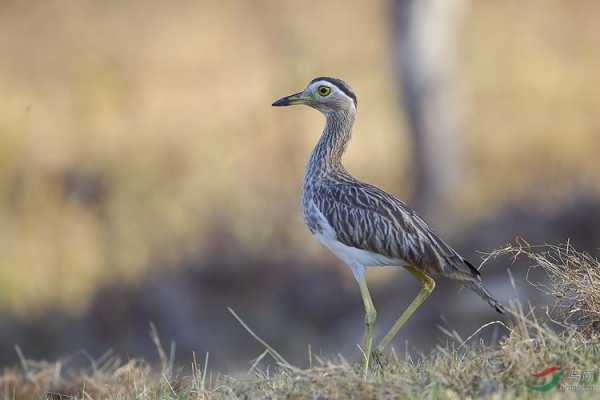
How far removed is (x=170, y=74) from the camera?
54.2ft

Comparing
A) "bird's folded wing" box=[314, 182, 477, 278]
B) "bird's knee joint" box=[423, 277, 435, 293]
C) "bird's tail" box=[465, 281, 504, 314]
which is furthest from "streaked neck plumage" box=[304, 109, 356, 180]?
"bird's tail" box=[465, 281, 504, 314]

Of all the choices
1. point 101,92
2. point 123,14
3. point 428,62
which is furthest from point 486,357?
point 123,14

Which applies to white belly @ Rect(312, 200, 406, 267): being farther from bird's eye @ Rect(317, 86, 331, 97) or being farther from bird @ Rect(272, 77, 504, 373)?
bird's eye @ Rect(317, 86, 331, 97)

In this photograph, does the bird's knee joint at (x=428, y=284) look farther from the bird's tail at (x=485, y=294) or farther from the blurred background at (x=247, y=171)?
the blurred background at (x=247, y=171)

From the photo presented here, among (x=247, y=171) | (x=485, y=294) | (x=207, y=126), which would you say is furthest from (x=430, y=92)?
(x=485, y=294)

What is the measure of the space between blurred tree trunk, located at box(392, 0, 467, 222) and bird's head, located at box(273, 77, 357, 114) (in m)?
6.66

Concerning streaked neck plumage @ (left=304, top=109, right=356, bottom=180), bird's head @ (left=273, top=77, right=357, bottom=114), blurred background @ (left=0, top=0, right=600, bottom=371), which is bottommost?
blurred background @ (left=0, top=0, right=600, bottom=371)

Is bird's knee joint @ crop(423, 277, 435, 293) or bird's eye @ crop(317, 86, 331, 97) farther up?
bird's eye @ crop(317, 86, 331, 97)

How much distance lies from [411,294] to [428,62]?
3303 mm

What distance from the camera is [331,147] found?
24.6 ft

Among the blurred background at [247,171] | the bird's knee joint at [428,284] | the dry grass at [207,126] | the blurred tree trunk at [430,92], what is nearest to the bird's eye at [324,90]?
the bird's knee joint at [428,284]

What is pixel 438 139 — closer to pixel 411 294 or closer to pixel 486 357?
pixel 411 294

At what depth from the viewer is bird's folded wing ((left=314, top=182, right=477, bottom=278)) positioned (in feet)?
21.8

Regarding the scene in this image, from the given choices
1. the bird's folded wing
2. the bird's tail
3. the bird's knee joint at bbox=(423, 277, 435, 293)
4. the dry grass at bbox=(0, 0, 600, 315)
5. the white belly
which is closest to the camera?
the bird's tail
